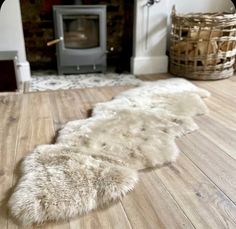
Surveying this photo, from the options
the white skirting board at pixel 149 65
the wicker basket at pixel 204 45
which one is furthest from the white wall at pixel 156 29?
the wicker basket at pixel 204 45

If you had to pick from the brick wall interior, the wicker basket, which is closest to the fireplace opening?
the brick wall interior

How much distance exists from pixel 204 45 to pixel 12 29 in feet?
6.01

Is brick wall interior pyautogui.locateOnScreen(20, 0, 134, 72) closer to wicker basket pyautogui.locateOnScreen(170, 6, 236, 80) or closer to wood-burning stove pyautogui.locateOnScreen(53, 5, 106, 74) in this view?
wood-burning stove pyautogui.locateOnScreen(53, 5, 106, 74)

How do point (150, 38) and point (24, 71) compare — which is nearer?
point (24, 71)

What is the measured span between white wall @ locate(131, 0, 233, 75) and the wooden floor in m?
1.02

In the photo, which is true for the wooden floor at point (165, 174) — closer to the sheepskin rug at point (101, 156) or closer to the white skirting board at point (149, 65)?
the sheepskin rug at point (101, 156)

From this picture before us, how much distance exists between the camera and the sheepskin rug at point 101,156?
117 centimetres

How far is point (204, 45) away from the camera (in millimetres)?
2773

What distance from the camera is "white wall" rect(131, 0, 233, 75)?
9.87 feet

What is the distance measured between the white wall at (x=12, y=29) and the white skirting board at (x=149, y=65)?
3.79 feet

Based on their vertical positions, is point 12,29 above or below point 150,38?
above

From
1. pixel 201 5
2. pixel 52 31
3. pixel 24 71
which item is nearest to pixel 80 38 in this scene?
pixel 52 31

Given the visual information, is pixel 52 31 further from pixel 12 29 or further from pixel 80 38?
pixel 12 29

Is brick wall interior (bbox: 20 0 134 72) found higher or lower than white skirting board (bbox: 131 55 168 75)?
higher
